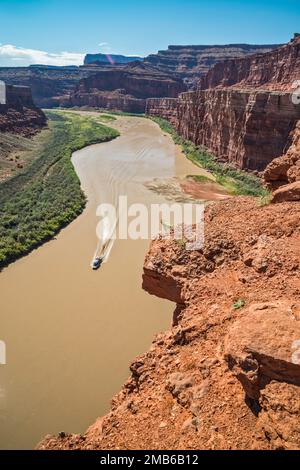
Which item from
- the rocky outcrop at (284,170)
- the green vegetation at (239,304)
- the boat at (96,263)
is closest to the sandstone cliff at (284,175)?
the rocky outcrop at (284,170)

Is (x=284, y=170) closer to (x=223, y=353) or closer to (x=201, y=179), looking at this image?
(x=223, y=353)

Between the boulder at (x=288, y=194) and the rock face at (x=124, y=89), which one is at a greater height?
the rock face at (x=124, y=89)

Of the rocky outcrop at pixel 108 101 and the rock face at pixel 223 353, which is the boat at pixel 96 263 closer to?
the rock face at pixel 223 353

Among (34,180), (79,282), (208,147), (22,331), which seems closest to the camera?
(22,331)

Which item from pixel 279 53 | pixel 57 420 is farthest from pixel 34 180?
pixel 279 53

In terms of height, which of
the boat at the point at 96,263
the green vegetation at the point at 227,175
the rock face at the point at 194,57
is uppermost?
the rock face at the point at 194,57

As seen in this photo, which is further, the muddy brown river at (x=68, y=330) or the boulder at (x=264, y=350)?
the muddy brown river at (x=68, y=330)
